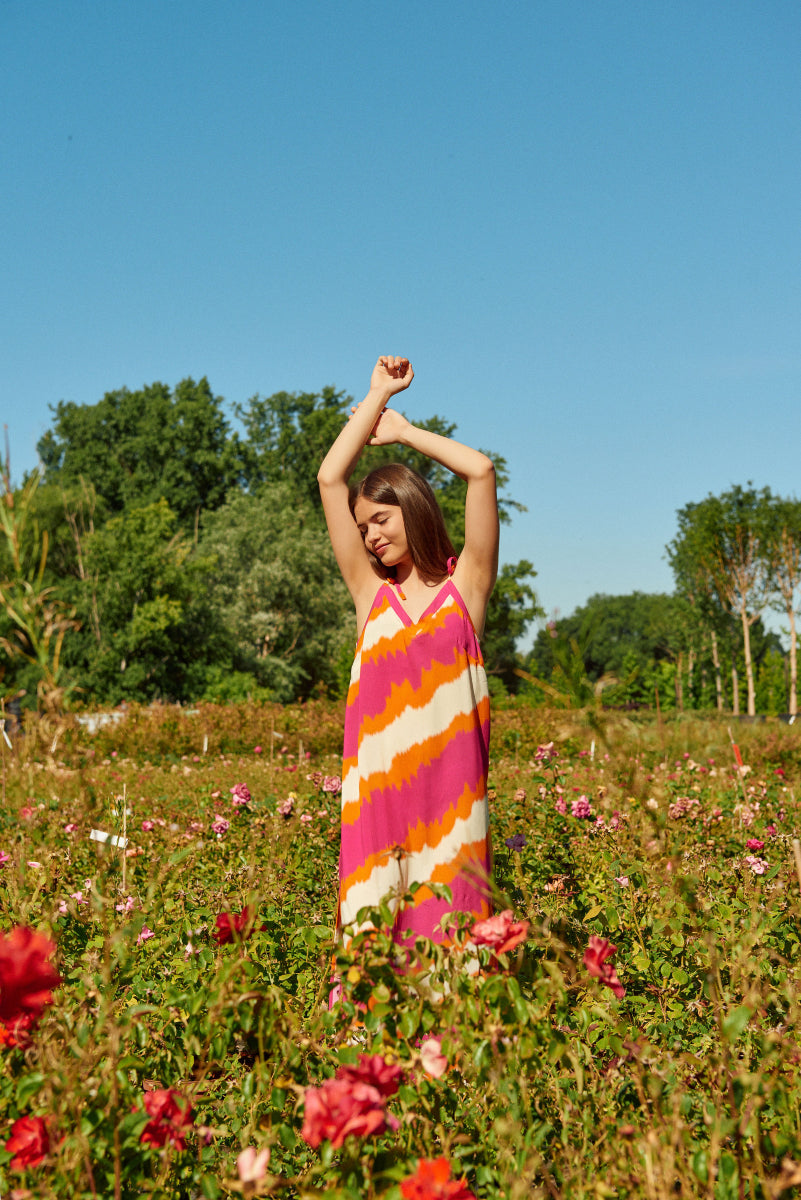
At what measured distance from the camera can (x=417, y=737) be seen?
7.51ft

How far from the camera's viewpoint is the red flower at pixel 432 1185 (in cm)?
106

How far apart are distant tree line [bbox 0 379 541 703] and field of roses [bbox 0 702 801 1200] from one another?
45.2 feet

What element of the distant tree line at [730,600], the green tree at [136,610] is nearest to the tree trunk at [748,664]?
the distant tree line at [730,600]

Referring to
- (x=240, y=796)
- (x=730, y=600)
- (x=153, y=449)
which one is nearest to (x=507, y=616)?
(x=730, y=600)

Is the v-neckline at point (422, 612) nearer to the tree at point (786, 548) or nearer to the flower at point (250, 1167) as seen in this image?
the flower at point (250, 1167)

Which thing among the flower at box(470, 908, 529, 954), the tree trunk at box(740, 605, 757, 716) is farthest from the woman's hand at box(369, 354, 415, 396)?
the tree trunk at box(740, 605, 757, 716)

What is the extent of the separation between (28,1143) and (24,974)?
0.73 feet

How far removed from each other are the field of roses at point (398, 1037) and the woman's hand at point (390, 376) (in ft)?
3.88

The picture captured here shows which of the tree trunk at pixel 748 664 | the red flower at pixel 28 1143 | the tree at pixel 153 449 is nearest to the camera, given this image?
the red flower at pixel 28 1143

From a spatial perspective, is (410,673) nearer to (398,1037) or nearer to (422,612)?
(422,612)

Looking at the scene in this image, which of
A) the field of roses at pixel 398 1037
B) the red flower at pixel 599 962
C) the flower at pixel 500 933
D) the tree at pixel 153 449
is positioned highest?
the tree at pixel 153 449

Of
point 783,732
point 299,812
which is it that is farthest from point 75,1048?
point 783,732

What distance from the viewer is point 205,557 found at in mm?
27219

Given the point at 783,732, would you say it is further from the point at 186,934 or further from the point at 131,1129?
the point at 131,1129
